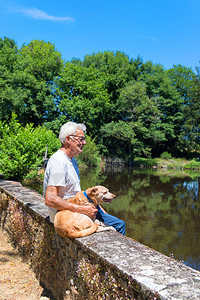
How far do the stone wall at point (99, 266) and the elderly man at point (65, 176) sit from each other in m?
0.32

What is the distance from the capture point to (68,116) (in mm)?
35000

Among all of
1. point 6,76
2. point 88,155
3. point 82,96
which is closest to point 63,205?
point 88,155

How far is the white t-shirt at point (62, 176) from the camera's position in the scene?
2.76 m

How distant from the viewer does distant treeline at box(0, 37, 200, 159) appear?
3322 centimetres

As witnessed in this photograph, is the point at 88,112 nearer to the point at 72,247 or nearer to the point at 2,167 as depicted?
the point at 2,167

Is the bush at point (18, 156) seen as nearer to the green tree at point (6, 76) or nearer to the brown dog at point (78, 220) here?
the brown dog at point (78, 220)

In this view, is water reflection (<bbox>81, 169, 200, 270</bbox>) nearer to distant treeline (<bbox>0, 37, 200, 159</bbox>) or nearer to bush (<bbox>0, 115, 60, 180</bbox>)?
bush (<bbox>0, 115, 60, 180</bbox>)

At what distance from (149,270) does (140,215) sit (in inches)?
339

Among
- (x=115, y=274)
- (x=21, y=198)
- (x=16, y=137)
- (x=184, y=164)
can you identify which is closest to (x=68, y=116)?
(x=184, y=164)

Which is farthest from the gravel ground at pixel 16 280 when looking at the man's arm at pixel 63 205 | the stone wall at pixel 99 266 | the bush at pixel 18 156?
the bush at pixel 18 156

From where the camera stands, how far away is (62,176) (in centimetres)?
278

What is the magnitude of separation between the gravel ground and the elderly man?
0.93 metres

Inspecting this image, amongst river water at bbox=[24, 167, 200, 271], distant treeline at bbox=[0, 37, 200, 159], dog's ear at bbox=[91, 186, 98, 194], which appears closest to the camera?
dog's ear at bbox=[91, 186, 98, 194]

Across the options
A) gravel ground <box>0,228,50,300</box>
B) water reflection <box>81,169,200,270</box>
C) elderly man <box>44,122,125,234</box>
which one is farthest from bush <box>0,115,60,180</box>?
elderly man <box>44,122,125,234</box>
